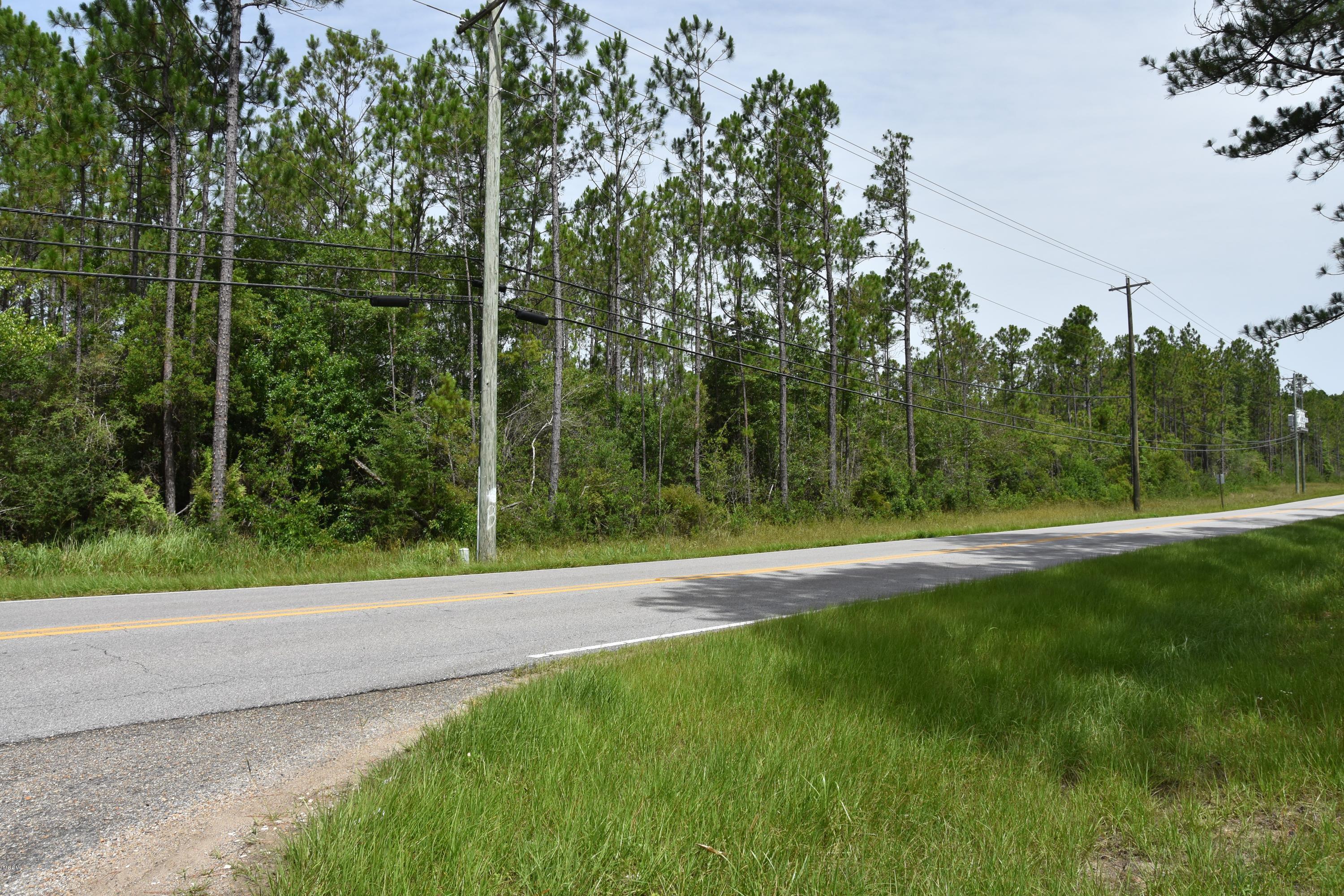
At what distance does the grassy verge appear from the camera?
9711 millimetres

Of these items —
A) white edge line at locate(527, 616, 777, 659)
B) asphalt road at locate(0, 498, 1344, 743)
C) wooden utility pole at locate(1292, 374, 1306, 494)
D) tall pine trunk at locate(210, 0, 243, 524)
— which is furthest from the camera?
wooden utility pole at locate(1292, 374, 1306, 494)

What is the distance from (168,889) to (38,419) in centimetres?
2348

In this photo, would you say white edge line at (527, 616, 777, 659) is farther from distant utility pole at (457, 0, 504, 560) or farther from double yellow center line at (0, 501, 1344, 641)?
distant utility pole at (457, 0, 504, 560)

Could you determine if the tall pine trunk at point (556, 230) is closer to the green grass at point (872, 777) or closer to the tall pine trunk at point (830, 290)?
the tall pine trunk at point (830, 290)

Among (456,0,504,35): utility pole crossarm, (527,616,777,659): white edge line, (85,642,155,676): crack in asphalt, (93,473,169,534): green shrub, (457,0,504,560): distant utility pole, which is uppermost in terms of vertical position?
(456,0,504,35): utility pole crossarm

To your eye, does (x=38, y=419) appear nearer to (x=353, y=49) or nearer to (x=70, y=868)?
(x=353, y=49)

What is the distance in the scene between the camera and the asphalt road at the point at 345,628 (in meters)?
4.64

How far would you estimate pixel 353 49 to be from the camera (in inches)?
1072

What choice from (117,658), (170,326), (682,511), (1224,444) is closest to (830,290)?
(682,511)

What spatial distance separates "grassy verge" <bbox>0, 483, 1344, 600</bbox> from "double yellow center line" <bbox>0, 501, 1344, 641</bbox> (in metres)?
2.76

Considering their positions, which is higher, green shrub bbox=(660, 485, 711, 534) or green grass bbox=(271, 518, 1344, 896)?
green shrub bbox=(660, 485, 711, 534)

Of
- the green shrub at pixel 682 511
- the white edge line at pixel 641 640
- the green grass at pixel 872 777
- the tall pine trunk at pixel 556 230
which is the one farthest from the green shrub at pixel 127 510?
the green grass at pixel 872 777

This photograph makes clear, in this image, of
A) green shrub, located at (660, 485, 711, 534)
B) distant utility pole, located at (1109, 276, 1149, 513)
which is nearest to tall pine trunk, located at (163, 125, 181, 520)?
green shrub, located at (660, 485, 711, 534)

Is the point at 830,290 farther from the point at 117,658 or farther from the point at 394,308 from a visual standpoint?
the point at 117,658
